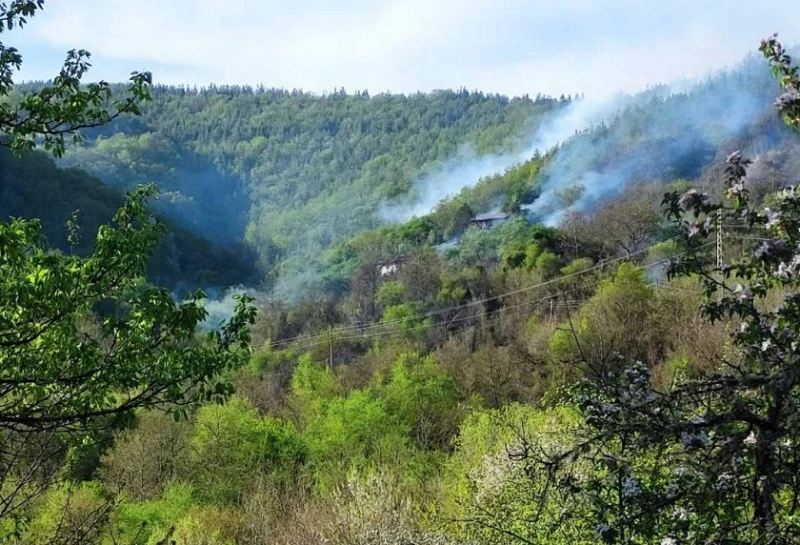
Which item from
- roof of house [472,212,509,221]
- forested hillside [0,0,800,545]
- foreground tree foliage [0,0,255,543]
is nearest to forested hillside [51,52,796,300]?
forested hillside [0,0,800,545]

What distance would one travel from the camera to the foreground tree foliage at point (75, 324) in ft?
18.7

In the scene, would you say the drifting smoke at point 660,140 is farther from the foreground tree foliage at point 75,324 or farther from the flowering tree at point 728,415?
the flowering tree at point 728,415

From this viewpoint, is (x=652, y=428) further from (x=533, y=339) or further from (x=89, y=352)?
(x=533, y=339)

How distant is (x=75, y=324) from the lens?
6.35 meters

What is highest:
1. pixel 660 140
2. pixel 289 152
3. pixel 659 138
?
pixel 289 152

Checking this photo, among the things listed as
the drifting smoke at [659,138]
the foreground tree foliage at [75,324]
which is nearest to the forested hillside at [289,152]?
the drifting smoke at [659,138]

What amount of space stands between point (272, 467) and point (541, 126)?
133 metres

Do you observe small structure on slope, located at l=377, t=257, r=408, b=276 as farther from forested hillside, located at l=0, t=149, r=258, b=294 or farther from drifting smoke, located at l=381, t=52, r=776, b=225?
forested hillside, located at l=0, t=149, r=258, b=294

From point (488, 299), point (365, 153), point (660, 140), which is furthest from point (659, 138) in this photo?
point (365, 153)

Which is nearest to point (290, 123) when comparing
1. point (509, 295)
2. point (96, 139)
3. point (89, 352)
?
point (96, 139)

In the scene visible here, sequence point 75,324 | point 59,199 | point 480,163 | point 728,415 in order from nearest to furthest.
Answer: point 728,415 < point 75,324 < point 59,199 < point 480,163

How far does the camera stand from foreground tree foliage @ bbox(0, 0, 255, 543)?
5.70m

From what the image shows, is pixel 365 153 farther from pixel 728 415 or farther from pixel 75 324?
pixel 728 415

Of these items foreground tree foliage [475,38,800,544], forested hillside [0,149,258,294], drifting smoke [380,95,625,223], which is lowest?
Answer: foreground tree foliage [475,38,800,544]
